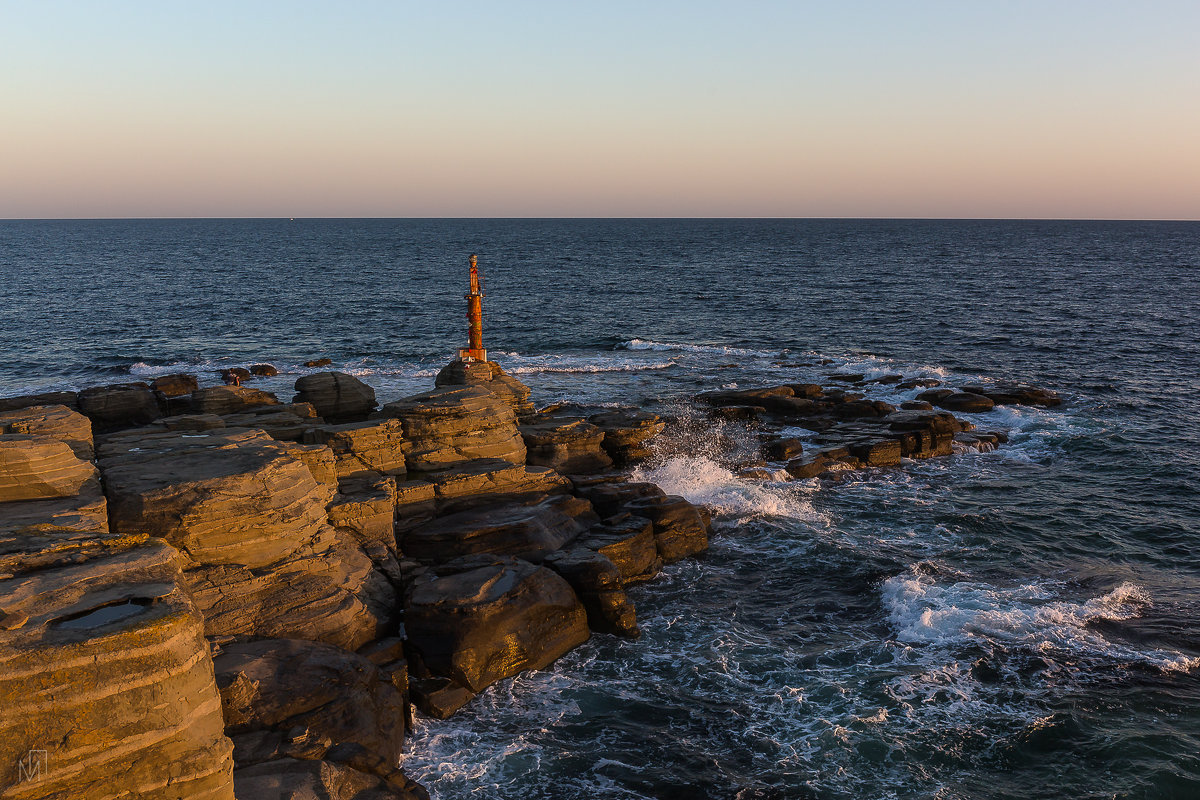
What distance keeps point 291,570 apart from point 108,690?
6308 millimetres

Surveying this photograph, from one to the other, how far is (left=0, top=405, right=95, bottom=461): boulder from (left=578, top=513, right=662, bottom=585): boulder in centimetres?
1115

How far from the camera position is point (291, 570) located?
600 inches

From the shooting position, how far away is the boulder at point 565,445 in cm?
2527

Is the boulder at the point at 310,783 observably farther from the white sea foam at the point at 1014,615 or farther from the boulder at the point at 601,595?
the white sea foam at the point at 1014,615

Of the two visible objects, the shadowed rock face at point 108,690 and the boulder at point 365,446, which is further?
the boulder at point 365,446

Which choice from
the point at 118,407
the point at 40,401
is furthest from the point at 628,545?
the point at 40,401

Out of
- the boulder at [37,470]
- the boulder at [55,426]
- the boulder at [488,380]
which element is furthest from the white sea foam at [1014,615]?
the boulder at [55,426]

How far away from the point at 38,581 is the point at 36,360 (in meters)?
47.1

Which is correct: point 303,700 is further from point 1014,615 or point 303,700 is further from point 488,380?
point 488,380

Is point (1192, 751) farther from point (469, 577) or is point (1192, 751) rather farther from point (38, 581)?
point (38, 581)

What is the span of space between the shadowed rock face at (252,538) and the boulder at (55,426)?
49 cm

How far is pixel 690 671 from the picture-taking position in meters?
16.4

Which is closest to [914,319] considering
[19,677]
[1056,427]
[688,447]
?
[1056,427]
